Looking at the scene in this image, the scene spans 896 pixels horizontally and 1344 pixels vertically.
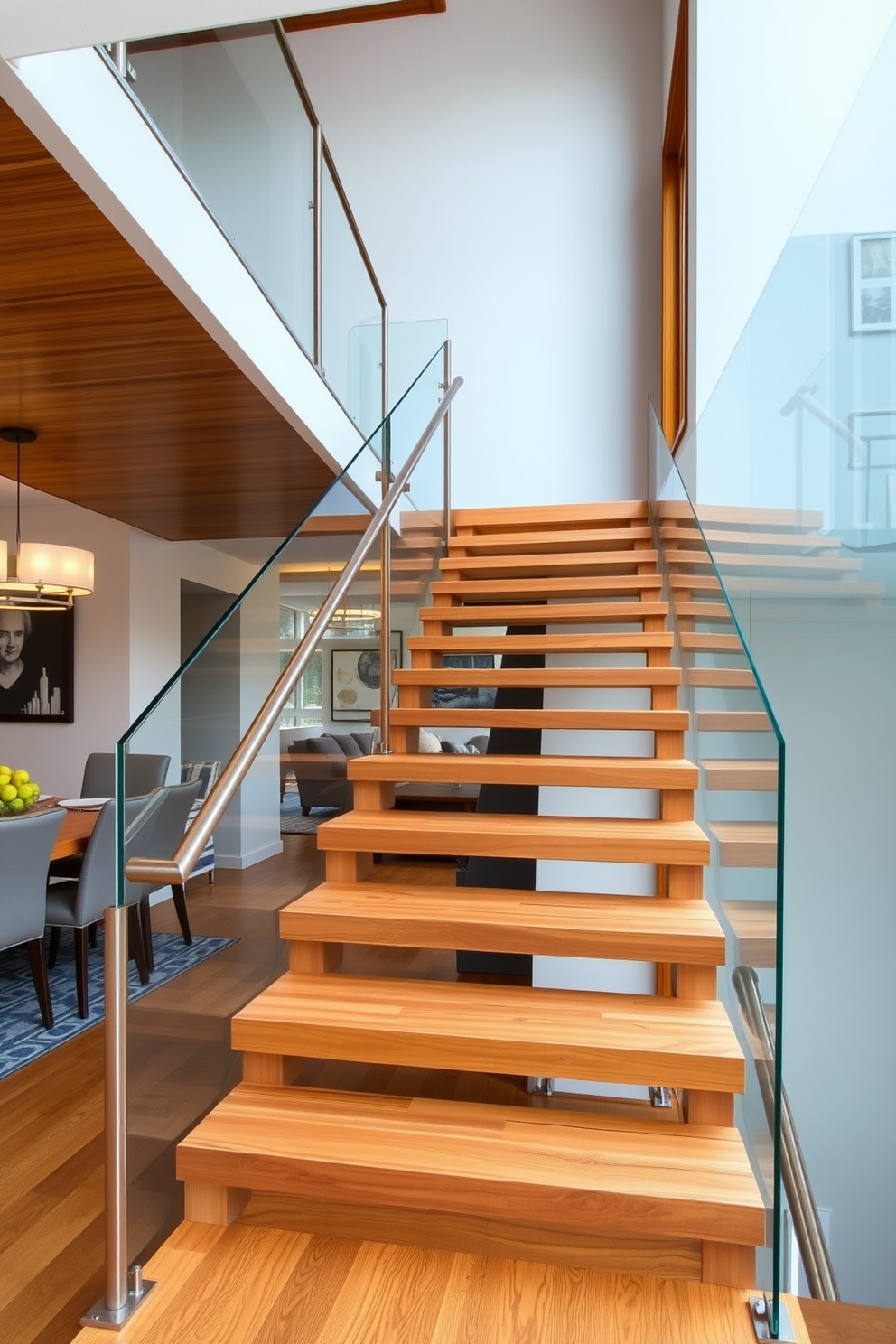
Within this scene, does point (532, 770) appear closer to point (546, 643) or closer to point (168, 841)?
point (546, 643)

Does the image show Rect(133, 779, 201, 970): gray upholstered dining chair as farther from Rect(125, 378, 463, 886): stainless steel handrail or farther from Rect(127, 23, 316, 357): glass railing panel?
Rect(127, 23, 316, 357): glass railing panel

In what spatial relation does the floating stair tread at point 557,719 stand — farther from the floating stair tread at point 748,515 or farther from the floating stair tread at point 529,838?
the floating stair tread at point 748,515

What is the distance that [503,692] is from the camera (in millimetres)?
4348

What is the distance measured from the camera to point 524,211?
675 centimetres

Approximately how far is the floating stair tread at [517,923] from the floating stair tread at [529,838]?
11cm

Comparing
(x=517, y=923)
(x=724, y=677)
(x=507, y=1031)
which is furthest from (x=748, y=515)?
(x=507, y=1031)

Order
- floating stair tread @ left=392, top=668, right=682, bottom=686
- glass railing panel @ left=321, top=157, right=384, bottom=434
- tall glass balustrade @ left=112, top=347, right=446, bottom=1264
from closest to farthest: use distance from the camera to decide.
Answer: tall glass balustrade @ left=112, top=347, right=446, bottom=1264, floating stair tread @ left=392, top=668, right=682, bottom=686, glass railing panel @ left=321, top=157, right=384, bottom=434

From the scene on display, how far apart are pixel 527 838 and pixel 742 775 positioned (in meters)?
0.68

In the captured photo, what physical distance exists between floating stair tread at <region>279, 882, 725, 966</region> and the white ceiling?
180 cm

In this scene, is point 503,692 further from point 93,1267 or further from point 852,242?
point 93,1267

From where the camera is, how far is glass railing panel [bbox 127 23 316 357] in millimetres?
2648

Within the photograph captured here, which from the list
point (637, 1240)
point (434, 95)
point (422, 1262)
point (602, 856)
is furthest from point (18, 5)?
point (434, 95)

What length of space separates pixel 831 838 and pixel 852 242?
161 cm


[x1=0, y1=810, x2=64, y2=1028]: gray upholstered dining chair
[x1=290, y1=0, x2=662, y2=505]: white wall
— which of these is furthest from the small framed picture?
[x1=290, y1=0, x2=662, y2=505]: white wall
